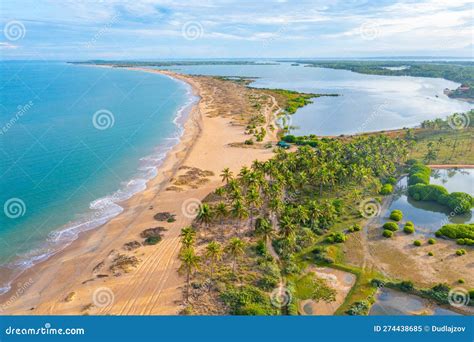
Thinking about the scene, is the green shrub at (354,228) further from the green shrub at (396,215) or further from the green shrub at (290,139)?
the green shrub at (290,139)

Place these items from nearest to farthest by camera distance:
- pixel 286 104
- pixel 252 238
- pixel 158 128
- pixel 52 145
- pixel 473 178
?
pixel 252 238 → pixel 473 178 → pixel 52 145 → pixel 158 128 → pixel 286 104

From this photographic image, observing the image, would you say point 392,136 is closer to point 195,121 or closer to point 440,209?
point 440,209

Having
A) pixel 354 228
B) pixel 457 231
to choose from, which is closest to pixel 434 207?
pixel 457 231

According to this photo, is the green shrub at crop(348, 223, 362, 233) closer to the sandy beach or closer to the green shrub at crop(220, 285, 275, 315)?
the green shrub at crop(220, 285, 275, 315)

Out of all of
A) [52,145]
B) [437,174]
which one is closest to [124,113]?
[52,145]

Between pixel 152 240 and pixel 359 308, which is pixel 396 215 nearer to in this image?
pixel 359 308

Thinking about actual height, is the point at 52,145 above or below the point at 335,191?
above
